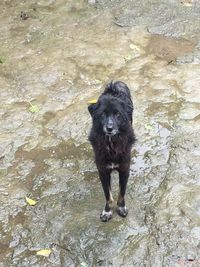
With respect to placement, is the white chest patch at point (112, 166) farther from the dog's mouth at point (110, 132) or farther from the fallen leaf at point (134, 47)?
the fallen leaf at point (134, 47)

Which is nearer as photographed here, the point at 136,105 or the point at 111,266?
the point at 111,266

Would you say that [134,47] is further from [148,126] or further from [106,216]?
[106,216]

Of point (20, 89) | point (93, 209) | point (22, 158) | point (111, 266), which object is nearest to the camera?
point (111, 266)

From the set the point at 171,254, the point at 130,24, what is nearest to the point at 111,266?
the point at 171,254

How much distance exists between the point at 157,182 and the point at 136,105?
1.77 metres

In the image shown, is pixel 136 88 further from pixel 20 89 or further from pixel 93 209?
pixel 93 209

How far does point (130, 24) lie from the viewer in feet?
32.0

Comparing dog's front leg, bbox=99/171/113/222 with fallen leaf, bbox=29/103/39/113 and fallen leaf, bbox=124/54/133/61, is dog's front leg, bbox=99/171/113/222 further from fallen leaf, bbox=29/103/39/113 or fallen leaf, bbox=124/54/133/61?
fallen leaf, bbox=124/54/133/61

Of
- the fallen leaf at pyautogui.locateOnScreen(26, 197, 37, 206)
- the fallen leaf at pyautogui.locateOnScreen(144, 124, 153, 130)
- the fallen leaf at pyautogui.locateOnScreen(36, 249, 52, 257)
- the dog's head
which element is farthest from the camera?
the fallen leaf at pyautogui.locateOnScreen(144, 124, 153, 130)

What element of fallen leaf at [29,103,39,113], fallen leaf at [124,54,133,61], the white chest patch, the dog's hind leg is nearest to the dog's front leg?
the dog's hind leg

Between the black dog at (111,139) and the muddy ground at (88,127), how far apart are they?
34cm

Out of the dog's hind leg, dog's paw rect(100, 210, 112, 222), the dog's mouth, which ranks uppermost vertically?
the dog's mouth

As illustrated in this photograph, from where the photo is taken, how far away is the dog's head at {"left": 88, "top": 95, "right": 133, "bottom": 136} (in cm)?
491

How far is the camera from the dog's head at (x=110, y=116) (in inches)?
193
